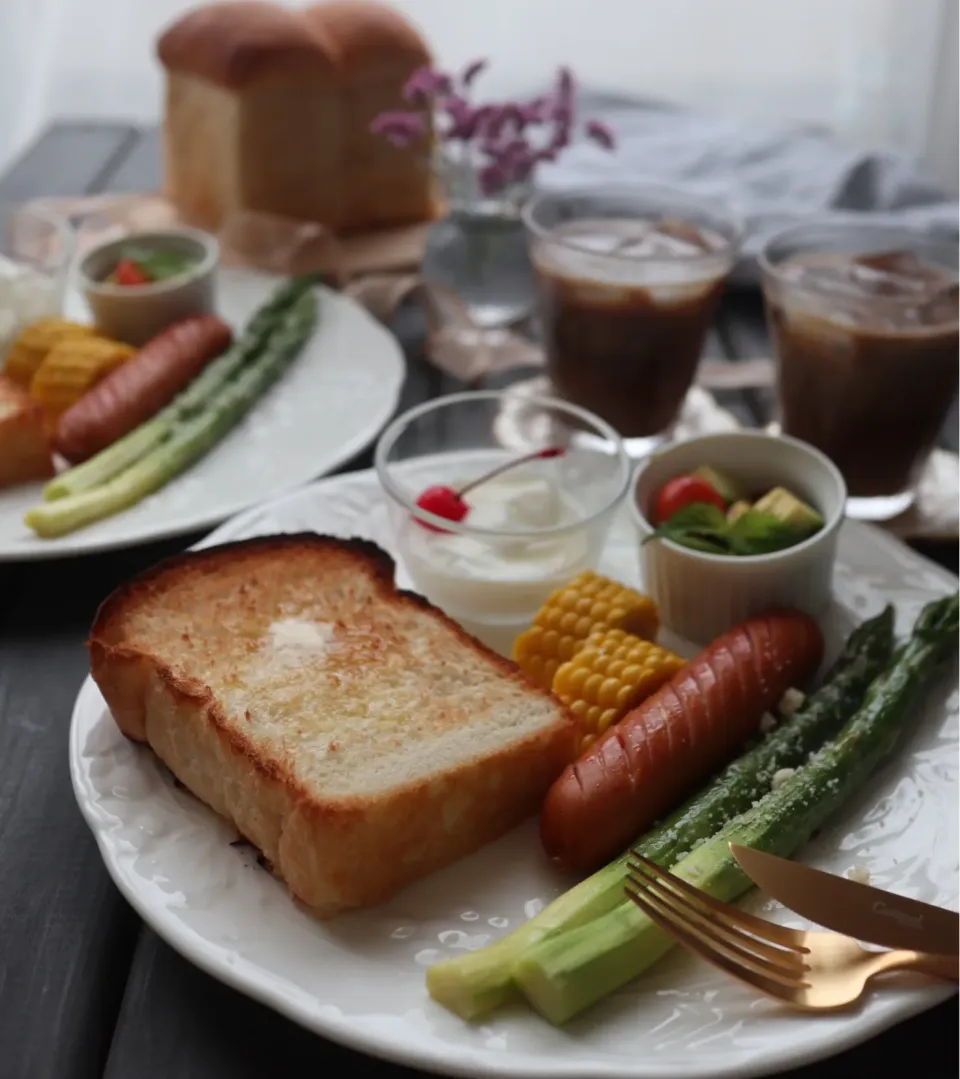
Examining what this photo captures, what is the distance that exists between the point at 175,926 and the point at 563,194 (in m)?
2.00

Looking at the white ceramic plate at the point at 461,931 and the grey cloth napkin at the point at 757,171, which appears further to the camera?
the grey cloth napkin at the point at 757,171

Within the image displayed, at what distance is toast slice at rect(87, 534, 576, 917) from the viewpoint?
163 centimetres

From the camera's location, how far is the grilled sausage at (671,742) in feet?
5.54

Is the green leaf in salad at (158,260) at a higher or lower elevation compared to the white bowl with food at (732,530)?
higher

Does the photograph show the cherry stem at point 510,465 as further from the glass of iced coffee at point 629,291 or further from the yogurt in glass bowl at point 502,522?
the glass of iced coffee at point 629,291

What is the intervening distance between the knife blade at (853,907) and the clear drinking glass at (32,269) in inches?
88.7

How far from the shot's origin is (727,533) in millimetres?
2174

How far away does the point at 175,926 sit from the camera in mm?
1537

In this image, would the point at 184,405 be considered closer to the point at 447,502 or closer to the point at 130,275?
the point at 130,275

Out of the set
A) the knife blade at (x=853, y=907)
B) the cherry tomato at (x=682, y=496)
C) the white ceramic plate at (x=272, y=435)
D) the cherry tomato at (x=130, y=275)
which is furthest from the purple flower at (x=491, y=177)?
the knife blade at (x=853, y=907)

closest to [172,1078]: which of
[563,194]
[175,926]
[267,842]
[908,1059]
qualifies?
[175,926]

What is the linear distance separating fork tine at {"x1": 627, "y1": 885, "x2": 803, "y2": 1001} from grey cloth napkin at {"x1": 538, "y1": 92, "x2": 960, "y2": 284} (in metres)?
2.32

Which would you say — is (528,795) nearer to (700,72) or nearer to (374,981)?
(374,981)

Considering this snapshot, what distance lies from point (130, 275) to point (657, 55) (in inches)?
124
